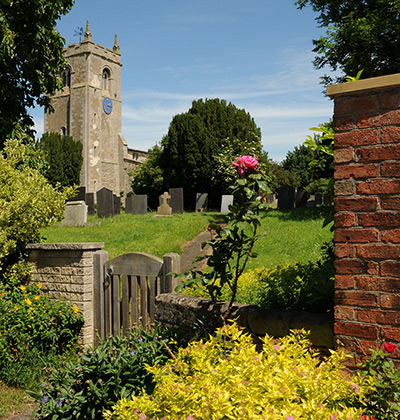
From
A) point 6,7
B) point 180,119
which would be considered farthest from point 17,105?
point 180,119

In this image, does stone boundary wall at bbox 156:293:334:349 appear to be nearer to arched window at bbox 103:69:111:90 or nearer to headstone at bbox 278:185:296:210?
headstone at bbox 278:185:296:210

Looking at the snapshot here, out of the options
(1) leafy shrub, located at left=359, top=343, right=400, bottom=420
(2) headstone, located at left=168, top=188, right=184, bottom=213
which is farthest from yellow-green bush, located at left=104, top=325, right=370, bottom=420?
(2) headstone, located at left=168, top=188, right=184, bottom=213

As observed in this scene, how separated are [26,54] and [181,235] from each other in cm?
740

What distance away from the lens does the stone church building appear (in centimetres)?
4647

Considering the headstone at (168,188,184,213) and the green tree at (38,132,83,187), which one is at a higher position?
the green tree at (38,132,83,187)

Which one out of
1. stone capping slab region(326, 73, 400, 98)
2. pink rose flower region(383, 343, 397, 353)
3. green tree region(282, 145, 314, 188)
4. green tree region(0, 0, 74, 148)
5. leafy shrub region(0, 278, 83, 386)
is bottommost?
leafy shrub region(0, 278, 83, 386)

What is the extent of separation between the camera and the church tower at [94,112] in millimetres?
46469

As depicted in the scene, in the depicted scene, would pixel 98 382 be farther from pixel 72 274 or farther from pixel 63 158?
pixel 63 158

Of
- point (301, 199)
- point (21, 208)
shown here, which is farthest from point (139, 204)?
point (21, 208)

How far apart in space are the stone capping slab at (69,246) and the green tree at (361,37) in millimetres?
12949

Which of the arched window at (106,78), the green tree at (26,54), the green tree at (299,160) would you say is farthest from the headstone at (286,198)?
the green tree at (299,160)

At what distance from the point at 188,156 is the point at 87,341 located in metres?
27.8

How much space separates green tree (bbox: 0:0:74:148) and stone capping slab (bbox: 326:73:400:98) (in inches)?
337

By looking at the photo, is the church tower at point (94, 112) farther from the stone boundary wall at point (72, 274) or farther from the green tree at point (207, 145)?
the stone boundary wall at point (72, 274)
